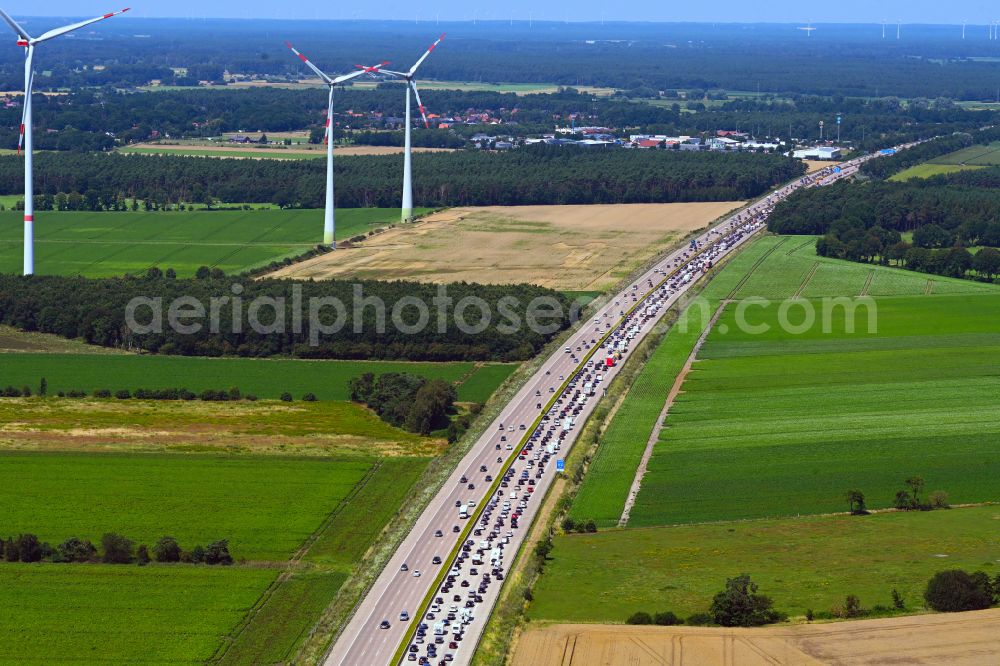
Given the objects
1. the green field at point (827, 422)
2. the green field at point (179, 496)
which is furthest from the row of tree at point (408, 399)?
the green field at point (827, 422)

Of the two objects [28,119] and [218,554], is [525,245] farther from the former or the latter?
[218,554]

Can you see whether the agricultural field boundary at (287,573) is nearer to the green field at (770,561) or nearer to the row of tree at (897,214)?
the green field at (770,561)

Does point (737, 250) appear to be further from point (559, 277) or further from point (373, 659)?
point (373, 659)

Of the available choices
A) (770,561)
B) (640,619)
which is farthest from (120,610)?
(770,561)

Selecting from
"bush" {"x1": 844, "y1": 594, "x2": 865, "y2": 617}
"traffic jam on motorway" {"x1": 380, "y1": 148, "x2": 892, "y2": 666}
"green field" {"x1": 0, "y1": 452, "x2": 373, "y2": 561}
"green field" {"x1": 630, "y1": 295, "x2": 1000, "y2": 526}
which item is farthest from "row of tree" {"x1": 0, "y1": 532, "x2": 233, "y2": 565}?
"bush" {"x1": 844, "y1": 594, "x2": 865, "y2": 617}

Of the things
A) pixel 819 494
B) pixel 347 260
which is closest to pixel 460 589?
pixel 819 494
